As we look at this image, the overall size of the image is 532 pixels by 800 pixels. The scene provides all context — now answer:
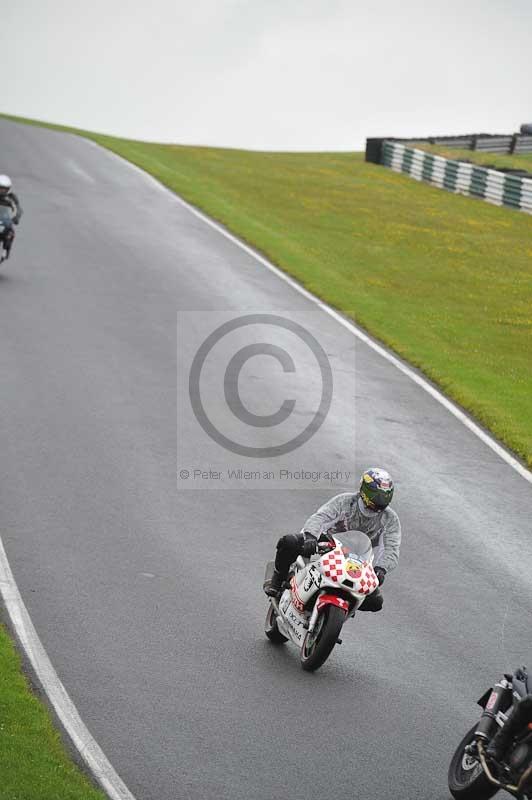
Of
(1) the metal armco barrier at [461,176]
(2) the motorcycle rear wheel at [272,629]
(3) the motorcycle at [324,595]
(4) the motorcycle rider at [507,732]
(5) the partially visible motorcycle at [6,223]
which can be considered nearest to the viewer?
(4) the motorcycle rider at [507,732]

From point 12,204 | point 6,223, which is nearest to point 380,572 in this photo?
point 6,223

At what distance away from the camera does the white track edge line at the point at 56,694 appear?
8.23 metres

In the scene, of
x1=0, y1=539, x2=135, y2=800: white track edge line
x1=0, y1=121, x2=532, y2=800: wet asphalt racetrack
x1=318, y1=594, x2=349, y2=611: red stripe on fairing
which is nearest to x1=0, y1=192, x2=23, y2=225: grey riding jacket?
x1=0, y1=121, x2=532, y2=800: wet asphalt racetrack

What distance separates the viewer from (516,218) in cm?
4138

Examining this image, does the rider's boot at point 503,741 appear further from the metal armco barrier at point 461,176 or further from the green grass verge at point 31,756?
the metal armco barrier at point 461,176

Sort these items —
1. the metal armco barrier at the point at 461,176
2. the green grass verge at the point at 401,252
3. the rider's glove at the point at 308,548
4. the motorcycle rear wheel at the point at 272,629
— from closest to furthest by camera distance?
the rider's glove at the point at 308,548 < the motorcycle rear wheel at the point at 272,629 < the green grass verge at the point at 401,252 < the metal armco barrier at the point at 461,176

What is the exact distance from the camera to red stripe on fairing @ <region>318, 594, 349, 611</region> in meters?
9.95

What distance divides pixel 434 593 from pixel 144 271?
15762 mm

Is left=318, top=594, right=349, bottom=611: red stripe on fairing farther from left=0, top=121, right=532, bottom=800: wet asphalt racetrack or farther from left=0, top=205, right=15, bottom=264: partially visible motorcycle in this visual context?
left=0, top=205, right=15, bottom=264: partially visible motorcycle

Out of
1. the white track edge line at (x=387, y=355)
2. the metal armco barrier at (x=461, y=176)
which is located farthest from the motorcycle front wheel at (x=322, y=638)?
the metal armco barrier at (x=461, y=176)

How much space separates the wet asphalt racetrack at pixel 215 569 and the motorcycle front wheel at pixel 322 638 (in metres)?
0.17

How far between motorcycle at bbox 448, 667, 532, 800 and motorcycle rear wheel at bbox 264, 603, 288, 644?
269 cm

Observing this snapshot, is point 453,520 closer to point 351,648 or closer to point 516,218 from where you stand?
point 351,648

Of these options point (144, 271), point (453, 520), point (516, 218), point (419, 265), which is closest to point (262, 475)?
point (453, 520)
